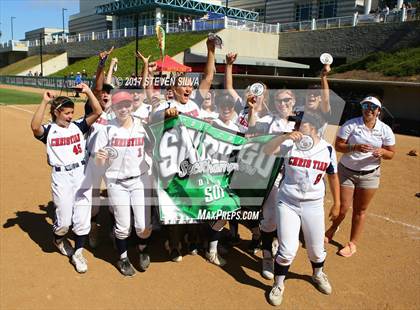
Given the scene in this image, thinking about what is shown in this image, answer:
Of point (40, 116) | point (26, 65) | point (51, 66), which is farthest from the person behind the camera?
point (26, 65)

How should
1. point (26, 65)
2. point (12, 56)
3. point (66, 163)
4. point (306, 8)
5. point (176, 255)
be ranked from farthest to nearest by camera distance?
1. point (12, 56)
2. point (26, 65)
3. point (306, 8)
4. point (176, 255)
5. point (66, 163)

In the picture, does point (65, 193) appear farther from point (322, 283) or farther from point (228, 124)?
point (322, 283)

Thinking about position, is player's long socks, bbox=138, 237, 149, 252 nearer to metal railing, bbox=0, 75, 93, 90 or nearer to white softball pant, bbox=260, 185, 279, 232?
white softball pant, bbox=260, 185, 279, 232

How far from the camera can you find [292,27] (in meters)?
39.2

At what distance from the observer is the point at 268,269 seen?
4.91 metres

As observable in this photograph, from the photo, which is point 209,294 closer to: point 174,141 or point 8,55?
point 174,141

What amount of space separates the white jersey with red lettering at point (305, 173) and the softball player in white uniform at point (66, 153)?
2.38m

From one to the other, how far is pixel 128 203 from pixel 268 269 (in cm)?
187

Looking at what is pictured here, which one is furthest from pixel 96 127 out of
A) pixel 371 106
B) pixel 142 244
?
pixel 371 106

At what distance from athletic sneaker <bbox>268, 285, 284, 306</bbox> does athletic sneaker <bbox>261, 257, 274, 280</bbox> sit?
1.49 feet

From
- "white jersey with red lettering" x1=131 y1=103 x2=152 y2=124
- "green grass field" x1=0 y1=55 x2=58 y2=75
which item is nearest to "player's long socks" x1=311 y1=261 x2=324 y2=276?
"white jersey with red lettering" x1=131 y1=103 x2=152 y2=124

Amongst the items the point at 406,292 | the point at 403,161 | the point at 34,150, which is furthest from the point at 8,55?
the point at 406,292

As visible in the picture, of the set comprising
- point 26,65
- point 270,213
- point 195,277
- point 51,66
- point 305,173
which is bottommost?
point 195,277

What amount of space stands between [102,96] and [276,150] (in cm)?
253
